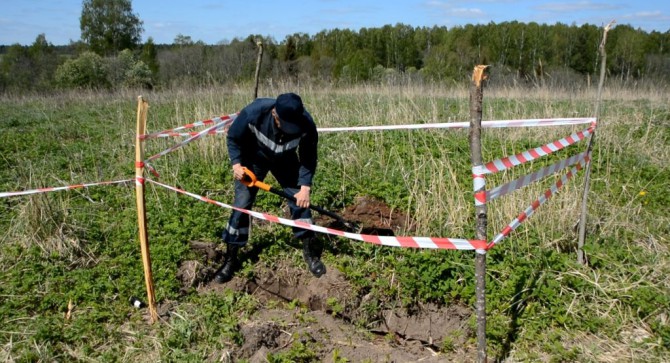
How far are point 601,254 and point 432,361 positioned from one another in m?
1.63

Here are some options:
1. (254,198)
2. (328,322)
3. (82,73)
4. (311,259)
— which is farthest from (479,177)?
(82,73)

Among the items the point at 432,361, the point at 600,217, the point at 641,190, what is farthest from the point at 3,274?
Result: the point at 641,190

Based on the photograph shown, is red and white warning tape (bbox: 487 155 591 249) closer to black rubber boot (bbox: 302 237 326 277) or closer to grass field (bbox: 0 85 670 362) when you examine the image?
grass field (bbox: 0 85 670 362)

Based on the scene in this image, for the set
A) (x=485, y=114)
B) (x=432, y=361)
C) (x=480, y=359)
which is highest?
(x=485, y=114)

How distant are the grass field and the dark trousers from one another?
335 mm

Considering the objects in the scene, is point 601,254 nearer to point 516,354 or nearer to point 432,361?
point 516,354

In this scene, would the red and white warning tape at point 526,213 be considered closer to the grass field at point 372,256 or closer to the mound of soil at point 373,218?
the grass field at point 372,256

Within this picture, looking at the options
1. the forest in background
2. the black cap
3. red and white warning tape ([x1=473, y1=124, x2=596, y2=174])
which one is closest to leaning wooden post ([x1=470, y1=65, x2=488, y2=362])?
red and white warning tape ([x1=473, y1=124, x2=596, y2=174])

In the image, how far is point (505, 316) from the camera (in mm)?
3607

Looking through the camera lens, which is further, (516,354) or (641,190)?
(641,190)

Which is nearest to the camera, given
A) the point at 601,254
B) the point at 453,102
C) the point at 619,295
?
the point at 619,295

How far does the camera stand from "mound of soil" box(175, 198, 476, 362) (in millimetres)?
3510

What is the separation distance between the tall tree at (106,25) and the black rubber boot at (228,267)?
4721cm

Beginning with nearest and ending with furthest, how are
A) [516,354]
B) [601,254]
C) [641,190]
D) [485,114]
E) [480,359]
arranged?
[480,359] < [516,354] < [601,254] < [641,190] < [485,114]
